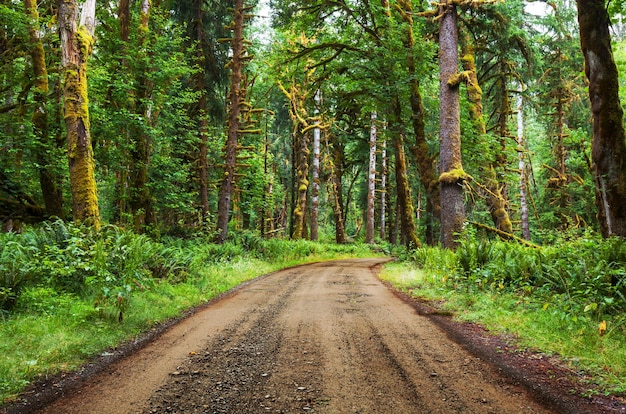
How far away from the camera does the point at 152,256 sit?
8.85m

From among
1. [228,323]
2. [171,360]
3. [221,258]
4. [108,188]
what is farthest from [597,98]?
[108,188]

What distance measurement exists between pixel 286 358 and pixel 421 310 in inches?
143

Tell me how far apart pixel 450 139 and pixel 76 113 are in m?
10.0

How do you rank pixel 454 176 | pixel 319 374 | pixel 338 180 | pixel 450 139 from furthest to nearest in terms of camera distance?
1. pixel 338 180
2. pixel 450 139
3. pixel 454 176
4. pixel 319 374

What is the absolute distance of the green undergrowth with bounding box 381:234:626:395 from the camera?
162 inches

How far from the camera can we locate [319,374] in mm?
3664

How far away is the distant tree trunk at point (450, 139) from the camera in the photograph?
11.1 metres

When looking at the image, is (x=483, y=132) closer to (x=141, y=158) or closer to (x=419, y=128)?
(x=419, y=128)

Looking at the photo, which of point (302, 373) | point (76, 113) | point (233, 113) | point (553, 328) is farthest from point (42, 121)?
point (553, 328)

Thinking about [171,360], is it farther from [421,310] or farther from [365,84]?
[365,84]

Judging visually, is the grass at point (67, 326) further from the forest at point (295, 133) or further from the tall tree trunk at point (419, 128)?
the tall tree trunk at point (419, 128)

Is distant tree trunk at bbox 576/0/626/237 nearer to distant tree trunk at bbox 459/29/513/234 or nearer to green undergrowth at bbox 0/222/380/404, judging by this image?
green undergrowth at bbox 0/222/380/404

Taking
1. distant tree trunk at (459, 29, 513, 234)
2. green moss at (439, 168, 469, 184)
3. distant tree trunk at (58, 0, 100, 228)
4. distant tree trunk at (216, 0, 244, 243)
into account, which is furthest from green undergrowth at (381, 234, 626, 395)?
distant tree trunk at (216, 0, 244, 243)

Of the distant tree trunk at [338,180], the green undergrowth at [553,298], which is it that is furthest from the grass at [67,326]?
the distant tree trunk at [338,180]
